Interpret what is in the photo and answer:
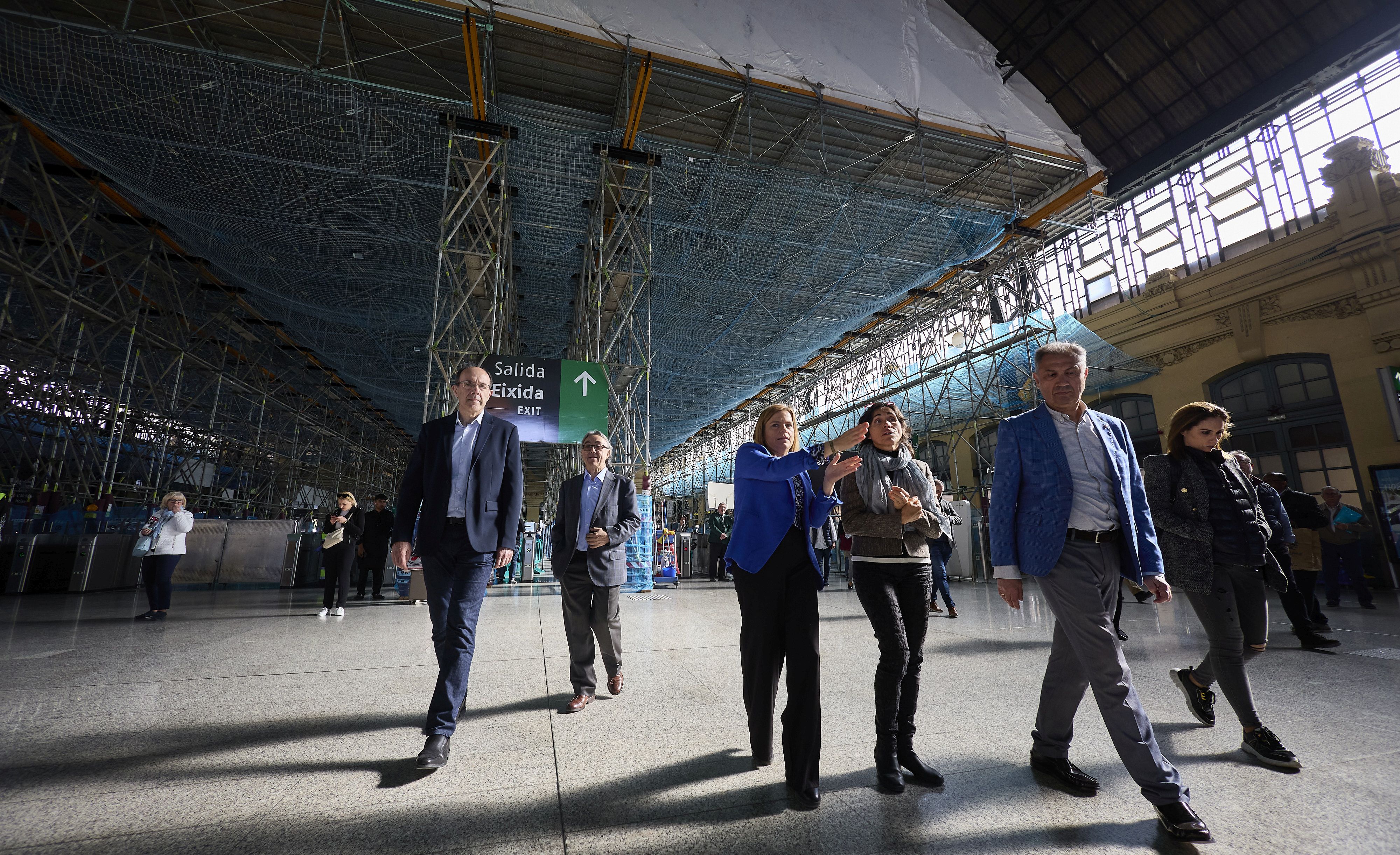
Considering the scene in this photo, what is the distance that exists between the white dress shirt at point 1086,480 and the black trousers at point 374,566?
9.88 metres

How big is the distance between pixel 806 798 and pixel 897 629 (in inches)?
29.3

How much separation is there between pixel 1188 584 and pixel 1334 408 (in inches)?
535

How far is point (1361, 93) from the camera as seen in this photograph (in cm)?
1139

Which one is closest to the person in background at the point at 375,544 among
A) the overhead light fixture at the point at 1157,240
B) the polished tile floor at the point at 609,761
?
the polished tile floor at the point at 609,761

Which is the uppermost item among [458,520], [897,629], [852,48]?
[852,48]

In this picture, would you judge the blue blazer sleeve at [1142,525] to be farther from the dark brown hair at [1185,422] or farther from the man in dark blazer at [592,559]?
the man in dark blazer at [592,559]

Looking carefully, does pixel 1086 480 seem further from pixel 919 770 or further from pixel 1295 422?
pixel 1295 422

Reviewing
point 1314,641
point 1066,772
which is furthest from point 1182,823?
point 1314,641

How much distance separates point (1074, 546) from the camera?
7.14ft

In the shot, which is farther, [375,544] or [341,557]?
[375,544]

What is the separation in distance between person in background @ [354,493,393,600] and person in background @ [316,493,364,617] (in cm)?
83

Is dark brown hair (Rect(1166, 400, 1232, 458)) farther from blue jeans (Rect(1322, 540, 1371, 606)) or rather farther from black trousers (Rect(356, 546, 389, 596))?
black trousers (Rect(356, 546, 389, 596))

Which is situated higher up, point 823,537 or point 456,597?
point 823,537

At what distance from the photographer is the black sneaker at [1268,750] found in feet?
7.67
